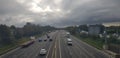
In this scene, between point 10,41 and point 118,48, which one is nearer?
point 118,48

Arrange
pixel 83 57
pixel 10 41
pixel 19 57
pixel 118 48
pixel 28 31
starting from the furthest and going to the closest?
pixel 28 31 → pixel 10 41 → pixel 118 48 → pixel 19 57 → pixel 83 57

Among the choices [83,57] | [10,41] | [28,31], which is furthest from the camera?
[28,31]

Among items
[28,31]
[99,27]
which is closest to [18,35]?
[28,31]

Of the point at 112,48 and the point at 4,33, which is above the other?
the point at 4,33

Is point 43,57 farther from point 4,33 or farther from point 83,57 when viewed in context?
point 4,33

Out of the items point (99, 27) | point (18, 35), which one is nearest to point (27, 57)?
point (18, 35)

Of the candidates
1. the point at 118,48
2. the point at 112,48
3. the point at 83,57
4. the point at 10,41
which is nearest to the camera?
the point at 83,57

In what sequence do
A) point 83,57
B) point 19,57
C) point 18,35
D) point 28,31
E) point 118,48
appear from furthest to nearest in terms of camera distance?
point 28,31, point 18,35, point 118,48, point 19,57, point 83,57

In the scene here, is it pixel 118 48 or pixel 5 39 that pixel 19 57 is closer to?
pixel 118 48
